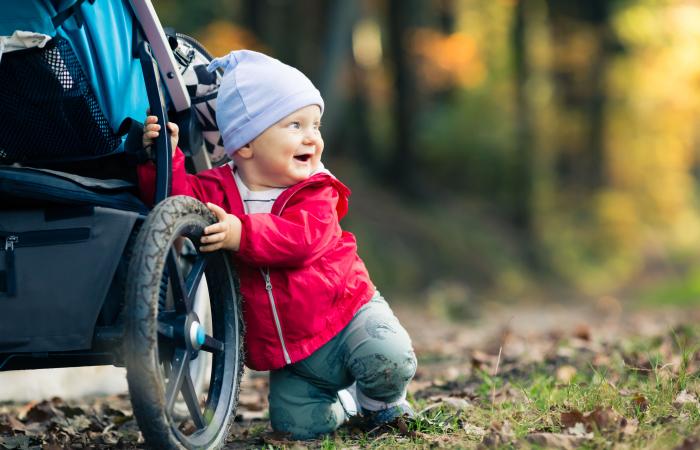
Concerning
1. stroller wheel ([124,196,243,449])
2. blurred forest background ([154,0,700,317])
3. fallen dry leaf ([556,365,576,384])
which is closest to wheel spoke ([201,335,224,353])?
Result: stroller wheel ([124,196,243,449])

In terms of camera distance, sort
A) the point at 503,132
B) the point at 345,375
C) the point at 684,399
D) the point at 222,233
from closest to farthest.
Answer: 1. the point at 222,233
2. the point at 684,399
3. the point at 345,375
4. the point at 503,132

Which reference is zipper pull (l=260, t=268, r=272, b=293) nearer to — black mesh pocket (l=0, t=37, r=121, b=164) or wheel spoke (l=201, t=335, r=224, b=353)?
wheel spoke (l=201, t=335, r=224, b=353)

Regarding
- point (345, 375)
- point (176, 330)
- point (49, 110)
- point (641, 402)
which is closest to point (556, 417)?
point (641, 402)

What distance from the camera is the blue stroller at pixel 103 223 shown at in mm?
2721

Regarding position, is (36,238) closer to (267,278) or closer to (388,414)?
(267,278)

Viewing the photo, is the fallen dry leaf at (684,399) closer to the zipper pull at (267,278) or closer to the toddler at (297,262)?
the toddler at (297,262)

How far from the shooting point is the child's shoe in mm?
3428

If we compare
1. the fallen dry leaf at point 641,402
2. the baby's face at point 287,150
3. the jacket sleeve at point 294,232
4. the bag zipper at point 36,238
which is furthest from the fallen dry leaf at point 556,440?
the bag zipper at point 36,238

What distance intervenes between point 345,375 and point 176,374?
0.71 metres

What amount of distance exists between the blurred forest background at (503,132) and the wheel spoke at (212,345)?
8163 millimetres

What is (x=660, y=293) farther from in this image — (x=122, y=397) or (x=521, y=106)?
(x=122, y=397)

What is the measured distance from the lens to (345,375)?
11.3 feet

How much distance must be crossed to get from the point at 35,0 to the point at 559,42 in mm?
19378

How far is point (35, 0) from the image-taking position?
295 cm
